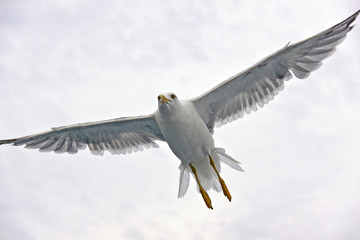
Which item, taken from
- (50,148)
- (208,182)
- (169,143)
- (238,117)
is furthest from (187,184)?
(50,148)

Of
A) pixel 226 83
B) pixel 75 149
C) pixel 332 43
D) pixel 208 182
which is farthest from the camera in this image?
pixel 75 149

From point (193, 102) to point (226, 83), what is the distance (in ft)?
3.07

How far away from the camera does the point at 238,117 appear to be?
12.5m

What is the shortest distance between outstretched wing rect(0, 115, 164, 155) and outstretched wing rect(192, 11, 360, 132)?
1.56 m

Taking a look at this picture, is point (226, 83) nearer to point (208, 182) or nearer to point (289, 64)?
point (289, 64)

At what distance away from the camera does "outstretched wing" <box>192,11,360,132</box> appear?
10734 millimetres

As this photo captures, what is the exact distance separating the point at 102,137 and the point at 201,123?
301 centimetres

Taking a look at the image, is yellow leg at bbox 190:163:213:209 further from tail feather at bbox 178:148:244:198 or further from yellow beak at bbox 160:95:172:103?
yellow beak at bbox 160:95:172:103

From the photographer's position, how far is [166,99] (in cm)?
1116

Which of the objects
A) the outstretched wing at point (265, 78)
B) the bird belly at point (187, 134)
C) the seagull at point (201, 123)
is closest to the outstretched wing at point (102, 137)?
the seagull at point (201, 123)

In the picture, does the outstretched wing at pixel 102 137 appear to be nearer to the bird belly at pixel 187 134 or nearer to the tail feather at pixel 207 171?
the bird belly at pixel 187 134

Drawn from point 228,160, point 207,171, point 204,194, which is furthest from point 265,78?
point 204,194

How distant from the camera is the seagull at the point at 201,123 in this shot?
1109 centimetres

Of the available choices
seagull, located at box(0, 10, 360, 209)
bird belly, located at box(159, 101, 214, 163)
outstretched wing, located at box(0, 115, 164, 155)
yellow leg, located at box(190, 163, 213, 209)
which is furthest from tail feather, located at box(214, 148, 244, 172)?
outstretched wing, located at box(0, 115, 164, 155)
